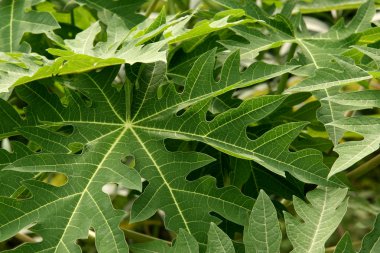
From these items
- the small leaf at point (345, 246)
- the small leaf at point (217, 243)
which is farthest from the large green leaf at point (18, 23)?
the small leaf at point (345, 246)

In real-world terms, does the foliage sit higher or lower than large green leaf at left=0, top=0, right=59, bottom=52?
lower

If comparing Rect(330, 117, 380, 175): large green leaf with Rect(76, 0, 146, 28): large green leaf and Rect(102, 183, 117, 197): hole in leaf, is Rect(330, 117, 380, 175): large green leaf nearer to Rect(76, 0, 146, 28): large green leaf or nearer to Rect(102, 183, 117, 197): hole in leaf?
Rect(76, 0, 146, 28): large green leaf

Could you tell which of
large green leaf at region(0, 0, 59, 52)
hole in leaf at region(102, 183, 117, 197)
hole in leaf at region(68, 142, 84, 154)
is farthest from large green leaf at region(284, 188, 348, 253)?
hole in leaf at region(102, 183, 117, 197)

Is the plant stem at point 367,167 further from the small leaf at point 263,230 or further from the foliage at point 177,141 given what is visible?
the small leaf at point 263,230

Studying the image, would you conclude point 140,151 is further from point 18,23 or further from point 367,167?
point 367,167

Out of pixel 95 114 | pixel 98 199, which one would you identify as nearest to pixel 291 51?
pixel 95 114

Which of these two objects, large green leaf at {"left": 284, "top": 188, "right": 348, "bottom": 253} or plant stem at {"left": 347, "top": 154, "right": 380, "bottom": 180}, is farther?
plant stem at {"left": 347, "top": 154, "right": 380, "bottom": 180}

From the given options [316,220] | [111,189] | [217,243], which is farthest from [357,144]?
[111,189]

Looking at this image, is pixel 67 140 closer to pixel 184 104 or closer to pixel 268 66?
pixel 184 104

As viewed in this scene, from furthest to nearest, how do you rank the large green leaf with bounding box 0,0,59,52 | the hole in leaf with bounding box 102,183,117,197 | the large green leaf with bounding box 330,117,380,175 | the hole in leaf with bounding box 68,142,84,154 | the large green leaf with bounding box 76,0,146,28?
the hole in leaf with bounding box 102,183,117,197
the large green leaf with bounding box 76,0,146,28
the large green leaf with bounding box 0,0,59,52
the hole in leaf with bounding box 68,142,84,154
the large green leaf with bounding box 330,117,380,175
